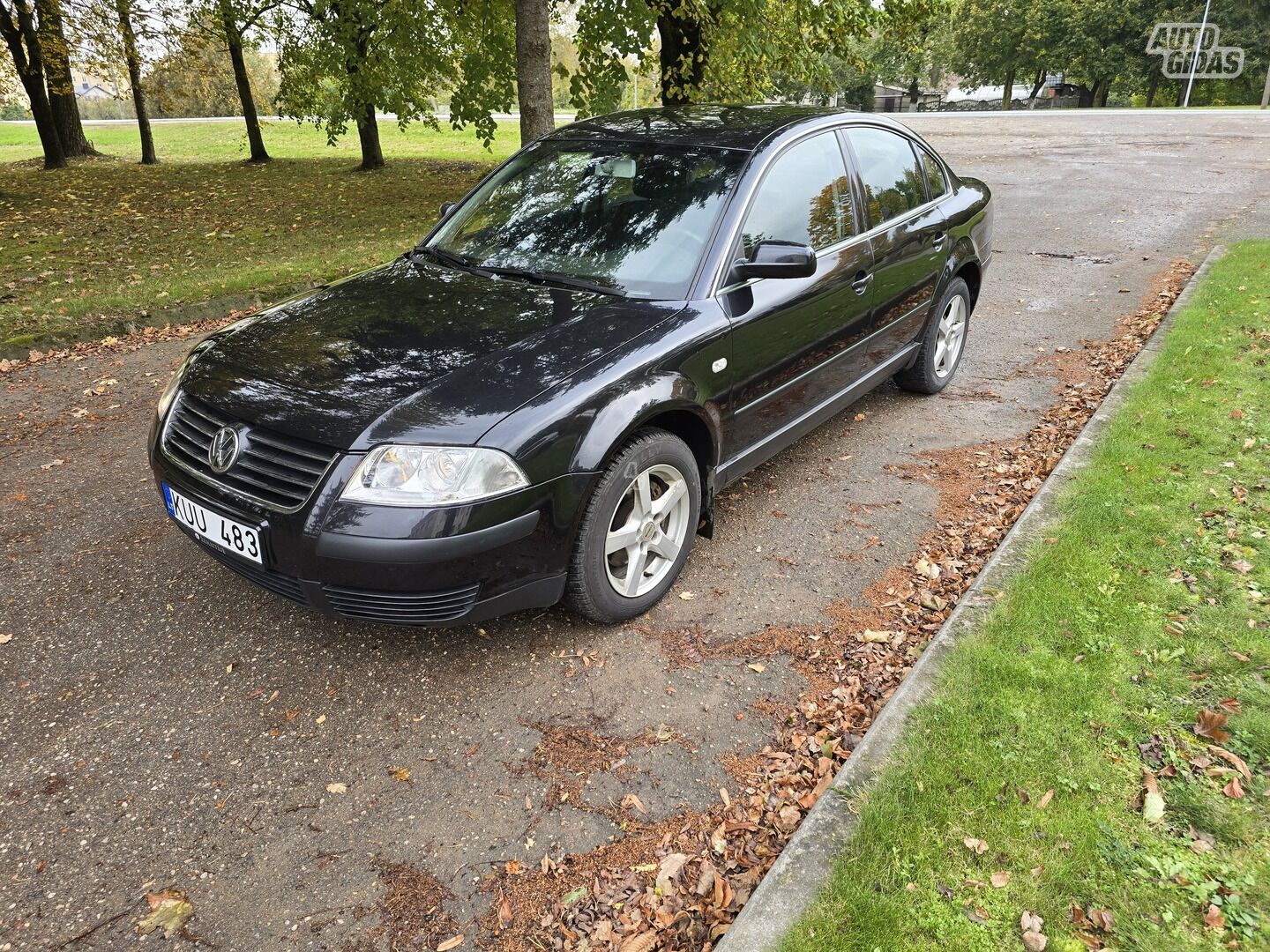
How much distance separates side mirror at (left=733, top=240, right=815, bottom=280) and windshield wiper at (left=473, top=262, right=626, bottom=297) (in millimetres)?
531

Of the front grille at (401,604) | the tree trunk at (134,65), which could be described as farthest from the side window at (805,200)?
the tree trunk at (134,65)

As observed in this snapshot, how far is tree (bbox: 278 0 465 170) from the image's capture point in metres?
13.8

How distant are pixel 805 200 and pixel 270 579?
A: 2897 millimetres

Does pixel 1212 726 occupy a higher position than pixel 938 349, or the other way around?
pixel 938 349

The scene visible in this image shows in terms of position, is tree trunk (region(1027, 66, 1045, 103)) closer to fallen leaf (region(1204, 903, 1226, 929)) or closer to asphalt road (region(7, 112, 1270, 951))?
asphalt road (region(7, 112, 1270, 951))

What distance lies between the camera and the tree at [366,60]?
1376 centimetres

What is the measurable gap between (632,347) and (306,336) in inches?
49.3

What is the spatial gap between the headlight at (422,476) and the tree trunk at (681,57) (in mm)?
10433

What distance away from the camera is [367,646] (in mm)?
3174

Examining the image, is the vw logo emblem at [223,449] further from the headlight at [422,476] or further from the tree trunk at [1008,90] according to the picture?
the tree trunk at [1008,90]

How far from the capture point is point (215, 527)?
9.35 feet

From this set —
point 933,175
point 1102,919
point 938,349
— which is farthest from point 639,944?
point 933,175

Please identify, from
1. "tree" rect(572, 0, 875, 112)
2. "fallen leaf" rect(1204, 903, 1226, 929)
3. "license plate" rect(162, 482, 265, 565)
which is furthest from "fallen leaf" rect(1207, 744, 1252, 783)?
"tree" rect(572, 0, 875, 112)

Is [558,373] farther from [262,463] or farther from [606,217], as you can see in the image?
[606,217]
